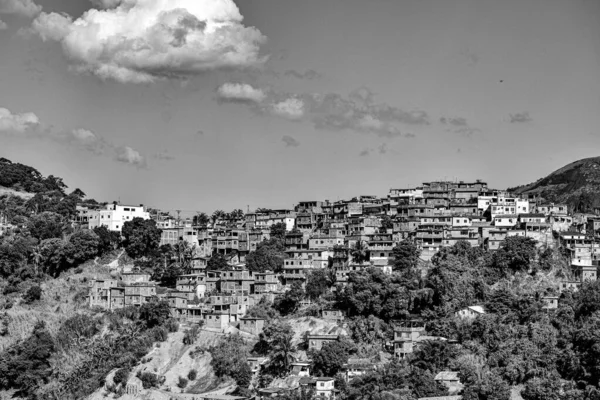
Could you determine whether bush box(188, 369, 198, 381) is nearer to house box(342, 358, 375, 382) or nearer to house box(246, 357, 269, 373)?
house box(246, 357, 269, 373)

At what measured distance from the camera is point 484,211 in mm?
Result: 50000

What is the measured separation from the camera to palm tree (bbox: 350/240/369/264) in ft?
148

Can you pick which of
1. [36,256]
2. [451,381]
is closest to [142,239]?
[36,256]

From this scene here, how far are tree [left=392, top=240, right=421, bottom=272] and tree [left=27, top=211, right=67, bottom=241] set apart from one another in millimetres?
21453

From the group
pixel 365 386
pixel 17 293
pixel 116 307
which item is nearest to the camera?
pixel 365 386

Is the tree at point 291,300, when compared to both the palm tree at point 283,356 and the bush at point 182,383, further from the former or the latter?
the bush at point 182,383

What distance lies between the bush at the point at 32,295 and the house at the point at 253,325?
13366 mm

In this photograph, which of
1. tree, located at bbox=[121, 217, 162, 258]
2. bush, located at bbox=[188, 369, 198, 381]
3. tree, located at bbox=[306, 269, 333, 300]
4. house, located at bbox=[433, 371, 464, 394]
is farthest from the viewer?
tree, located at bbox=[121, 217, 162, 258]

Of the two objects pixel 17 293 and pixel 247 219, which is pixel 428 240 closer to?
pixel 247 219

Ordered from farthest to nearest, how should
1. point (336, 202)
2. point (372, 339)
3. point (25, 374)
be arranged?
1. point (336, 202)
2. point (25, 374)
3. point (372, 339)

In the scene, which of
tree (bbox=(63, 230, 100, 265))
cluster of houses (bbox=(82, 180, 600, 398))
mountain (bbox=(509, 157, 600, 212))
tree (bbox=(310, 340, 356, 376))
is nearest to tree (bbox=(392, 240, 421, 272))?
cluster of houses (bbox=(82, 180, 600, 398))

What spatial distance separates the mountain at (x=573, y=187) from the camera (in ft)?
193

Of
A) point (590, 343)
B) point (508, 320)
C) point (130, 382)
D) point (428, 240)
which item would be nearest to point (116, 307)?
point (130, 382)

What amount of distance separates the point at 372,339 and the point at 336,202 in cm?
1704
